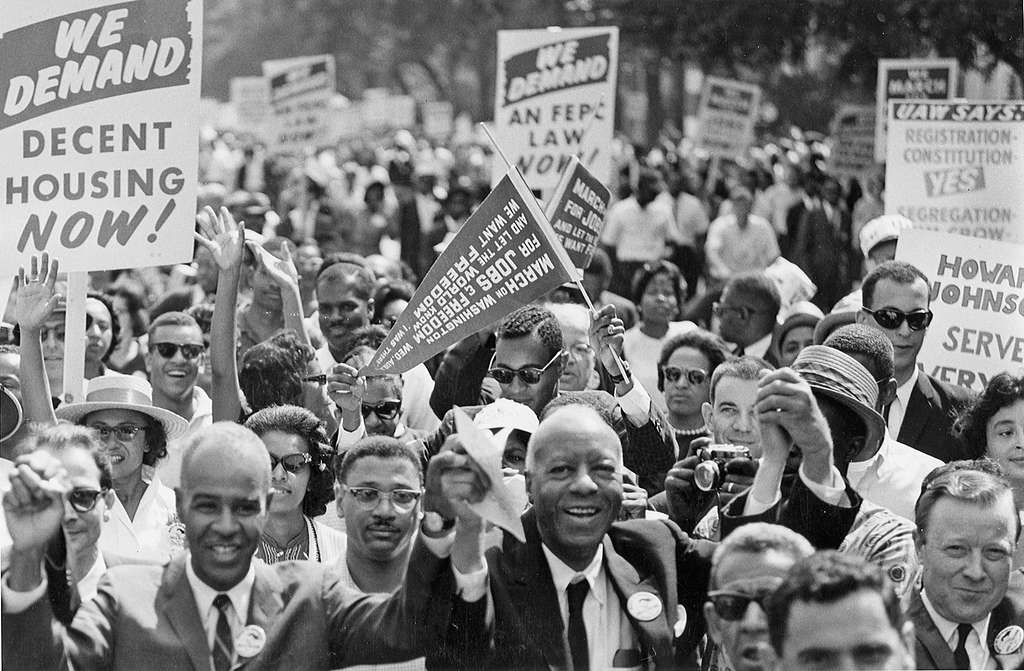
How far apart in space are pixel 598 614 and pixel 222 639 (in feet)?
2.95

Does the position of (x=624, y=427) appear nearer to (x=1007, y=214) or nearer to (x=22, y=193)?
(x=22, y=193)

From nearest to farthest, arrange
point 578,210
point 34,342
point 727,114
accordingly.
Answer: point 34,342
point 578,210
point 727,114

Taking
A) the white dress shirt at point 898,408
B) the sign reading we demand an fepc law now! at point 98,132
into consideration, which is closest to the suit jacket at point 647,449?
the white dress shirt at point 898,408

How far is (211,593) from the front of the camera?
4457 millimetres

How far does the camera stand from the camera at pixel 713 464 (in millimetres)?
5152

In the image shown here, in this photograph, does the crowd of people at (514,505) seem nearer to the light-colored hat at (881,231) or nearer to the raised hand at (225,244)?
the raised hand at (225,244)

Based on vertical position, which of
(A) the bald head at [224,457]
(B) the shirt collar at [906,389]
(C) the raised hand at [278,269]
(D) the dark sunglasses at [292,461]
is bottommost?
(D) the dark sunglasses at [292,461]

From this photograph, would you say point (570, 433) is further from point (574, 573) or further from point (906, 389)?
point (906, 389)

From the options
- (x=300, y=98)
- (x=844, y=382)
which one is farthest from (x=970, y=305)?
Result: (x=300, y=98)

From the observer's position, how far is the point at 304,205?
2058 cm

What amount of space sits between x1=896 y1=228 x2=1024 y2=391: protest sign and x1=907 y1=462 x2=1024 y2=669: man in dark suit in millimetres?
3092

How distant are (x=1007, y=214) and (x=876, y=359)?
205 inches

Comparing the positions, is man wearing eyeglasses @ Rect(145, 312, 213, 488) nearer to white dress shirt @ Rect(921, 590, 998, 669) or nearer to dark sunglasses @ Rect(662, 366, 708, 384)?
dark sunglasses @ Rect(662, 366, 708, 384)

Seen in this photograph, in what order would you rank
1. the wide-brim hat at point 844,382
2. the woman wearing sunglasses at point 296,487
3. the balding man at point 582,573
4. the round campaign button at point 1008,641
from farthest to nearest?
the woman wearing sunglasses at point 296,487, the wide-brim hat at point 844,382, the round campaign button at point 1008,641, the balding man at point 582,573
